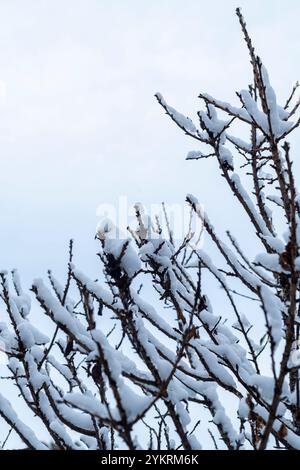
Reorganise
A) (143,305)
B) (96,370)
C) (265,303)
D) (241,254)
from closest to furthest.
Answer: (265,303) < (96,370) < (143,305) < (241,254)

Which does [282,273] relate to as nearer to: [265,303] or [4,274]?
[265,303]

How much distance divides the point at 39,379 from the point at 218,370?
1006 millimetres

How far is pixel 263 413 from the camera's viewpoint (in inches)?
86.4

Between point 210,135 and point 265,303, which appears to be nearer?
point 265,303

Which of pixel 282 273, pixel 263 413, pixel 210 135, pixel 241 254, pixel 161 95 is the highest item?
pixel 161 95

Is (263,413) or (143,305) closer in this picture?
(263,413)

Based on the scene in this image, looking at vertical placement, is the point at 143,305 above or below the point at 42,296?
above

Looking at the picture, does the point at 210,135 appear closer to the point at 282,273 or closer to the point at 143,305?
the point at 143,305

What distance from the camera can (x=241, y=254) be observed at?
9.85 ft

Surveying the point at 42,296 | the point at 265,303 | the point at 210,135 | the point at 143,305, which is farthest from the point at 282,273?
the point at 210,135

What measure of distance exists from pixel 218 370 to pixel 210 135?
1.70m
